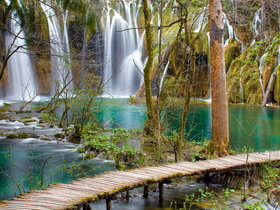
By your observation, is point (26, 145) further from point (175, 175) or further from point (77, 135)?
point (175, 175)

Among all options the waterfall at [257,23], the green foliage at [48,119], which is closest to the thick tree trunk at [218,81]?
the green foliage at [48,119]

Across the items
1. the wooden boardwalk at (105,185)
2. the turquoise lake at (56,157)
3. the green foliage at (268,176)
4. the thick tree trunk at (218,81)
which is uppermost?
the thick tree trunk at (218,81)

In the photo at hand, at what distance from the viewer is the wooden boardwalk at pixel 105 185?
408 cm

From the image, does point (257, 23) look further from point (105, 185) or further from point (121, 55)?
point (105, 185)

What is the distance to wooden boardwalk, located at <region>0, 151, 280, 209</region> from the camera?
408 cm

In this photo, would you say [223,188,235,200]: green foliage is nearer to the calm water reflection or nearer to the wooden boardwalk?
the wooden boardwalk

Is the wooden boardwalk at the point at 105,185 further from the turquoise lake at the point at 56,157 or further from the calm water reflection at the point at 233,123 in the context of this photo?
the calm water reflection at the point at 233,123

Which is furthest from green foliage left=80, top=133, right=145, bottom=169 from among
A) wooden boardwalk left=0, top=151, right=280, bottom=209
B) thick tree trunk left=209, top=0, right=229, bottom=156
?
thick tree trunk left=209, top=0, right=229, bottom=156

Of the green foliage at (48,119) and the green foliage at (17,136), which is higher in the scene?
the green foliage at (48,119)

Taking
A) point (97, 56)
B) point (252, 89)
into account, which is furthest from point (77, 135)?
point (97, 56)

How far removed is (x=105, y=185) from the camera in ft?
15.8

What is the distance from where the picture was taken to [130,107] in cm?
1952

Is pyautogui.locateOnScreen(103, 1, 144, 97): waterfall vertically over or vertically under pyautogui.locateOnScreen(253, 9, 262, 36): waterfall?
under

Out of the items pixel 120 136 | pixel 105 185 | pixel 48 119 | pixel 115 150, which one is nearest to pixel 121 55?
pixel 48 119
